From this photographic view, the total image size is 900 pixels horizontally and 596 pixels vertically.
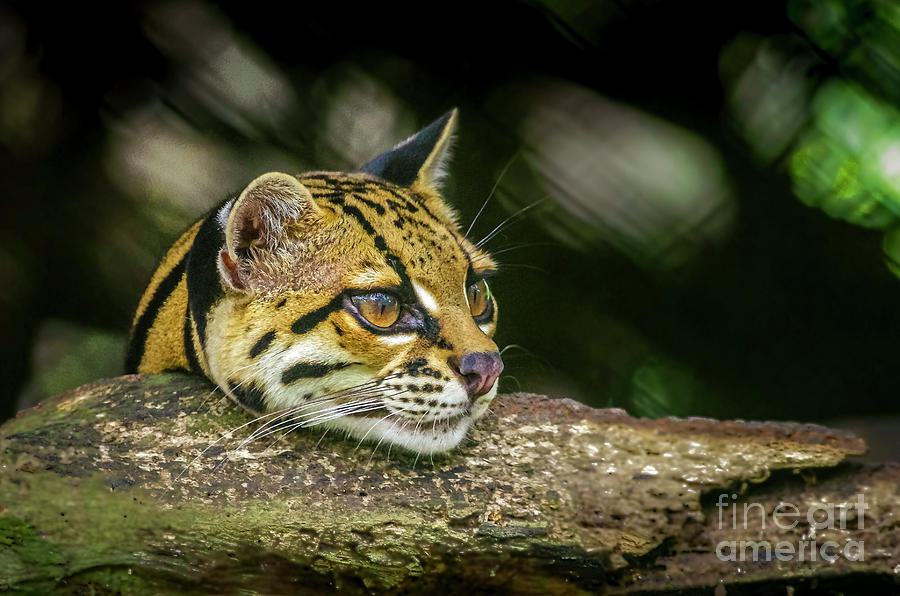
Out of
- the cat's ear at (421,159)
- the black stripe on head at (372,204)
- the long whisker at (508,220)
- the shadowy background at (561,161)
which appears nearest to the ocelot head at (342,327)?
the black stripe on head at (372,204)

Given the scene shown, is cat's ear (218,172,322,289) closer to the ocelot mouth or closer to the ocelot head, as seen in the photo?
the ocelot head

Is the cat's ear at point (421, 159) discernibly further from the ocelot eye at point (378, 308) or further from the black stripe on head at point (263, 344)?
the black stripe on head at point (263, 344)

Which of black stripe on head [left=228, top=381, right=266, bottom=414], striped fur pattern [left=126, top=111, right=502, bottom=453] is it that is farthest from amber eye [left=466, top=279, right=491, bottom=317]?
black stripe on head [left=228, top=381, right=266, bottom=414]

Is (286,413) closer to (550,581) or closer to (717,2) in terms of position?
(550,581)

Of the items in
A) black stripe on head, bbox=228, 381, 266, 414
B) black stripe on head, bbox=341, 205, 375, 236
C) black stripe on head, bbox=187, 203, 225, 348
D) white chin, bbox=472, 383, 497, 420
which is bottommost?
black stripe on head, bbox=228, 381, 266, 414

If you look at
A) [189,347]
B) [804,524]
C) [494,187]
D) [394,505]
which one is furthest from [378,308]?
[804,524]

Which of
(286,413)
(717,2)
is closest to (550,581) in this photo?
(286,413)

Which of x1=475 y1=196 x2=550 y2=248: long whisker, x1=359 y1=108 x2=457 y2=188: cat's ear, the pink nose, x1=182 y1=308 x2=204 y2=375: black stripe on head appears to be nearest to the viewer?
the pink nose
